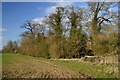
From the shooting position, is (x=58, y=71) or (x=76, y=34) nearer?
(x=58, y=71)

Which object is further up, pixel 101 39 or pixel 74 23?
pixel 74 23

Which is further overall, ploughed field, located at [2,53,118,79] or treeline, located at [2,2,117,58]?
treeline, located at [2,2,117,58]

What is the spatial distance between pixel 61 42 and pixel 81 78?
24.3 metres

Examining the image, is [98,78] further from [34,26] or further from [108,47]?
[34,26]

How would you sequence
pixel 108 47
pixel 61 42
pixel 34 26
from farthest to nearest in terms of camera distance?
pixel 34 26
pixel 61 42
pixel 108 47

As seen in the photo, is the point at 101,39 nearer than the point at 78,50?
Yes

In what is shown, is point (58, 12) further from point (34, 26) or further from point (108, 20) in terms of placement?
point (34, 26)

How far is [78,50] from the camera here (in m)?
34.8

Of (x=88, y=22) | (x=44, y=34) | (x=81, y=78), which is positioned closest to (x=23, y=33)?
(x=44, y=34)

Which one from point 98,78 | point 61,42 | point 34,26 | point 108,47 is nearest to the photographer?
point 98,78

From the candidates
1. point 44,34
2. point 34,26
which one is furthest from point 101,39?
point 34,26

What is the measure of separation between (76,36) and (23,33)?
84.5ft

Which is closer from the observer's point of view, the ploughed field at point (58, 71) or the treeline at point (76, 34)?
the ploughed field at point (58, 71)

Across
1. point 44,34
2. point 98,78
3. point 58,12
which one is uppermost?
point 58,12
